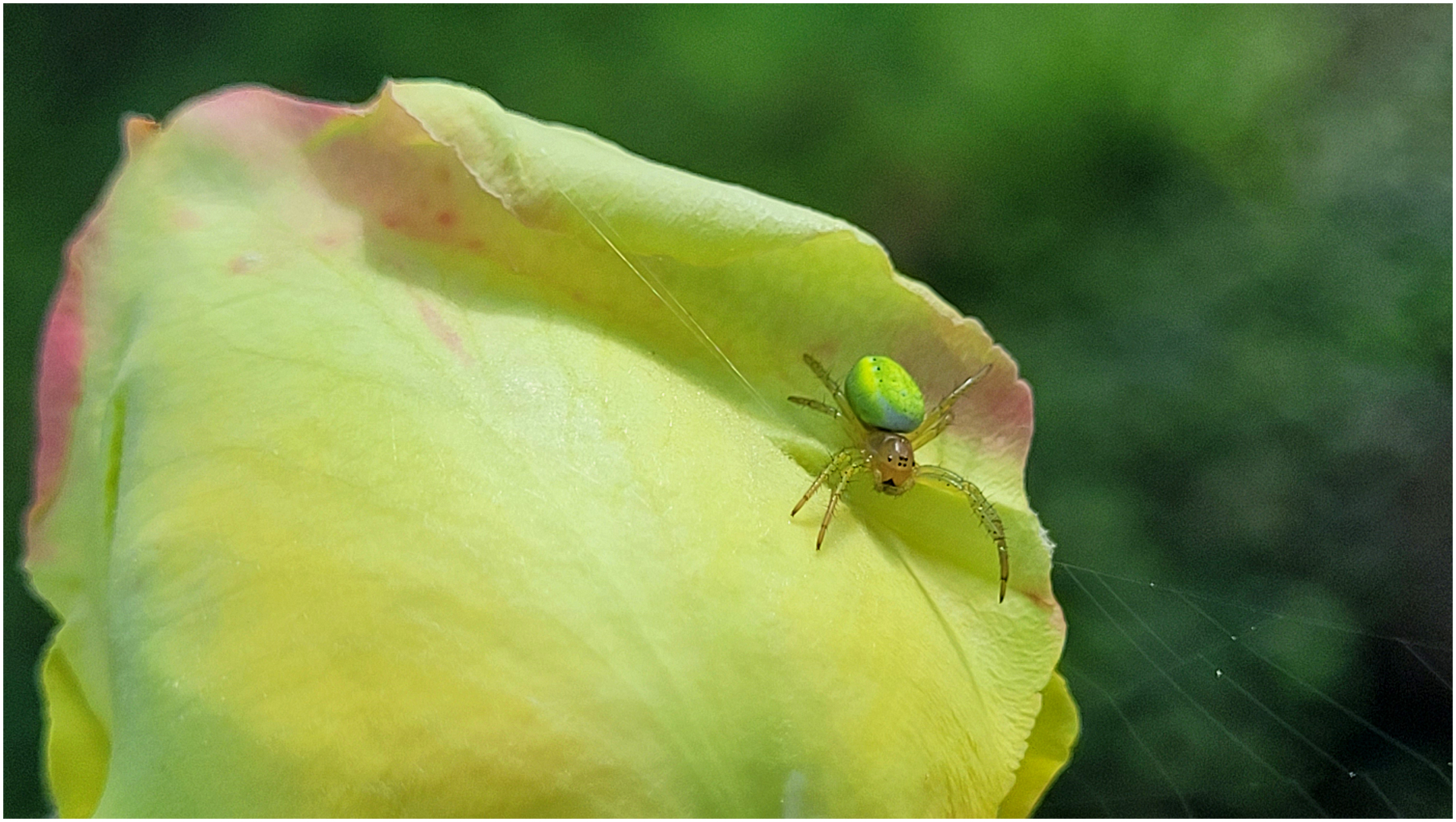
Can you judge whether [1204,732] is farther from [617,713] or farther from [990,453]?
[617,713]

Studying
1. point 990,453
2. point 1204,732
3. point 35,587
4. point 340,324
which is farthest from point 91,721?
point 1204,732

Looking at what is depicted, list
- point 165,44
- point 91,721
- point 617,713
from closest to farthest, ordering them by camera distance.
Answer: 1. point 617,713
2. point 91,721
3. point 165,44

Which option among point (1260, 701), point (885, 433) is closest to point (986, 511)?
point (885, 433)

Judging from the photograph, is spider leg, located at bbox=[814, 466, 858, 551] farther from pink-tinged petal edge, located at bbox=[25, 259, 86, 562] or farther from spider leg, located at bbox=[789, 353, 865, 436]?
pink-tinged petal edge, located at bbox=[25, 259, 86, 562]

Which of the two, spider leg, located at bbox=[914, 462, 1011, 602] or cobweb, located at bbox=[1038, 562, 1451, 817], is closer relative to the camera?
spider leg, located at bbox=[914, 462, 1011, 602]

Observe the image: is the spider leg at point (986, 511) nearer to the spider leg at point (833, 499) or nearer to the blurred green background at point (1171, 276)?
the spider leg at point (833, 499)

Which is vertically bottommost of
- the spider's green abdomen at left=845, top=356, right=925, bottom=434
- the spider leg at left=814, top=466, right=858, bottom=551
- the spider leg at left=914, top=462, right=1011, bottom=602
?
the spider leg at left=914, top=462, right=1011, bottom=602

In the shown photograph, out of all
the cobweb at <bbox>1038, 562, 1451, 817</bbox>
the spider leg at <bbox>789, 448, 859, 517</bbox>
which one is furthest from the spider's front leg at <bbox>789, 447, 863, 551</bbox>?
the cobweb at <bbox>1038, 562, 1451, 817</bbox>
